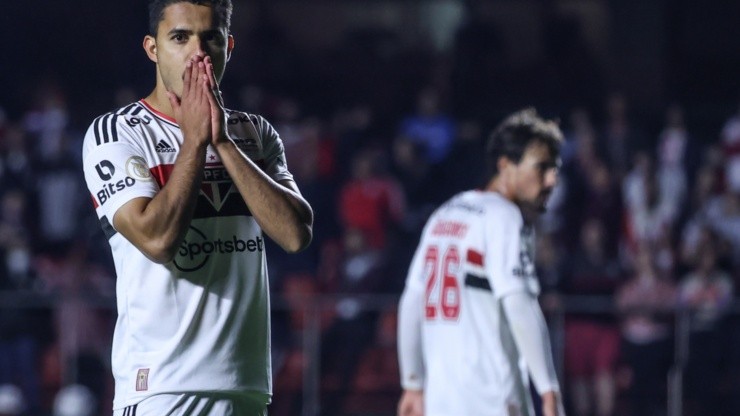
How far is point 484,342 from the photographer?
5.68 metres

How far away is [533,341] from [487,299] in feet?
1.29

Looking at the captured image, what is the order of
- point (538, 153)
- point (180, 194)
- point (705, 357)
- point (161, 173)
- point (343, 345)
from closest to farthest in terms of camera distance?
point (180, 194), point (161, 173), point (538, 153), point (705, 357), point (343, 345)

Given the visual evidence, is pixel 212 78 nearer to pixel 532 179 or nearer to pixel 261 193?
pixel 261 193

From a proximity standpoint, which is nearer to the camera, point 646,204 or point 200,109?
point 200,109

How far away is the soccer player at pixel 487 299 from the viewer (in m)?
5.47

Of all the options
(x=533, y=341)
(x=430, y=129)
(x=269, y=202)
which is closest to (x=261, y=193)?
(x=269, y=202)

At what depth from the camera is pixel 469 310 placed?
5750mm

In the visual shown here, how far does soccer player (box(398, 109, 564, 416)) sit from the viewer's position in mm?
5473

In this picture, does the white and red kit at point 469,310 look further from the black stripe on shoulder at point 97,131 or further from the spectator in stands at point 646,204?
the spectator in stands at point 646,204

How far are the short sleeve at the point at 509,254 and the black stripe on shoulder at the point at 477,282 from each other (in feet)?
0.38

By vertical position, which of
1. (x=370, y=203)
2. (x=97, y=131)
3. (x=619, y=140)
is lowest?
(x=97, y=131)

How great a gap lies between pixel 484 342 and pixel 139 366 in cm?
242

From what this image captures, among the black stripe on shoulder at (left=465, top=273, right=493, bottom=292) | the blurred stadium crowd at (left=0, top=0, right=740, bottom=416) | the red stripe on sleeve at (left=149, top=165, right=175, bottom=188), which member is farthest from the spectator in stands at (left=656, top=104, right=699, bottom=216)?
the red stripe on sleeve at (left=149, top=165, right=175, bottom=188)

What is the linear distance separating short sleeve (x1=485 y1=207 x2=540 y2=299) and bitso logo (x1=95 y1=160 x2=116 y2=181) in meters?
2.36
